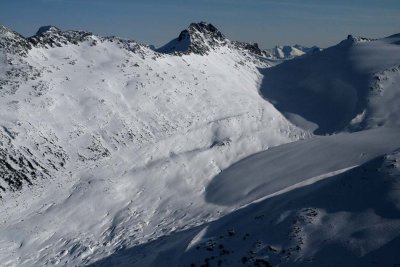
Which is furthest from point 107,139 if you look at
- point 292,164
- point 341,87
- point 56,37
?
point 341,87

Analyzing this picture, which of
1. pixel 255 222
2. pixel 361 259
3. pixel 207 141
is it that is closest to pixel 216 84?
pixel 207 141

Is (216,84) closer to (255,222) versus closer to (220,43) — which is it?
(220,43)

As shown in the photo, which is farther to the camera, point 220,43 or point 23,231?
point 220,43

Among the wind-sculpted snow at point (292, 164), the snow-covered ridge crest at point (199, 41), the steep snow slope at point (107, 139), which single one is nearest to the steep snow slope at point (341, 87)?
the steep snow slope at point (107, 139)

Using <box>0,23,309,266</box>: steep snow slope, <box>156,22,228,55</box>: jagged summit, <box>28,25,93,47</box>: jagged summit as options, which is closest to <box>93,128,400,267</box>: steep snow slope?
<box>0,23,309,266</box>: steep snow slope

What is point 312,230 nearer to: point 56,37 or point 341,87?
point 341,87

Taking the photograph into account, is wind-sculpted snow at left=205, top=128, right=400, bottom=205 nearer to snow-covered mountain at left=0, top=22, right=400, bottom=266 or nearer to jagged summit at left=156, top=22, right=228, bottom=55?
snow-covered mountain at left=0, top=22, right=400, bottom=266

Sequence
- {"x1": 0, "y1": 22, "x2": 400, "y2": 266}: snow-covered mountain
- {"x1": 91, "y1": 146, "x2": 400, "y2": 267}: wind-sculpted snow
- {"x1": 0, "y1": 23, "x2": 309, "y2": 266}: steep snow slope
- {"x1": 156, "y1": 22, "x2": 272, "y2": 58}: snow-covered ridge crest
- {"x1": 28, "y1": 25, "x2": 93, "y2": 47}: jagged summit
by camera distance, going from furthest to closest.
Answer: {"x1": 156, "y1": 22, "x2": 272, "y2": 58}: snow-covered ridge crest
{"x1": 28, "y1": 25, "x2": 93, "y2": 47}: jagged summit
{"x1": 0, "y1": 23, "x2": 309, "y2": 266}: steep snow slope
{"x1": 0, "y1": 22, "x2": 400, "y2": 266}: snow-covered mountain
{"x1": 91, "y1": 146, "x2": 400, "y2": 267}: wind-sculpted snow

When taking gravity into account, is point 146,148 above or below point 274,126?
above
